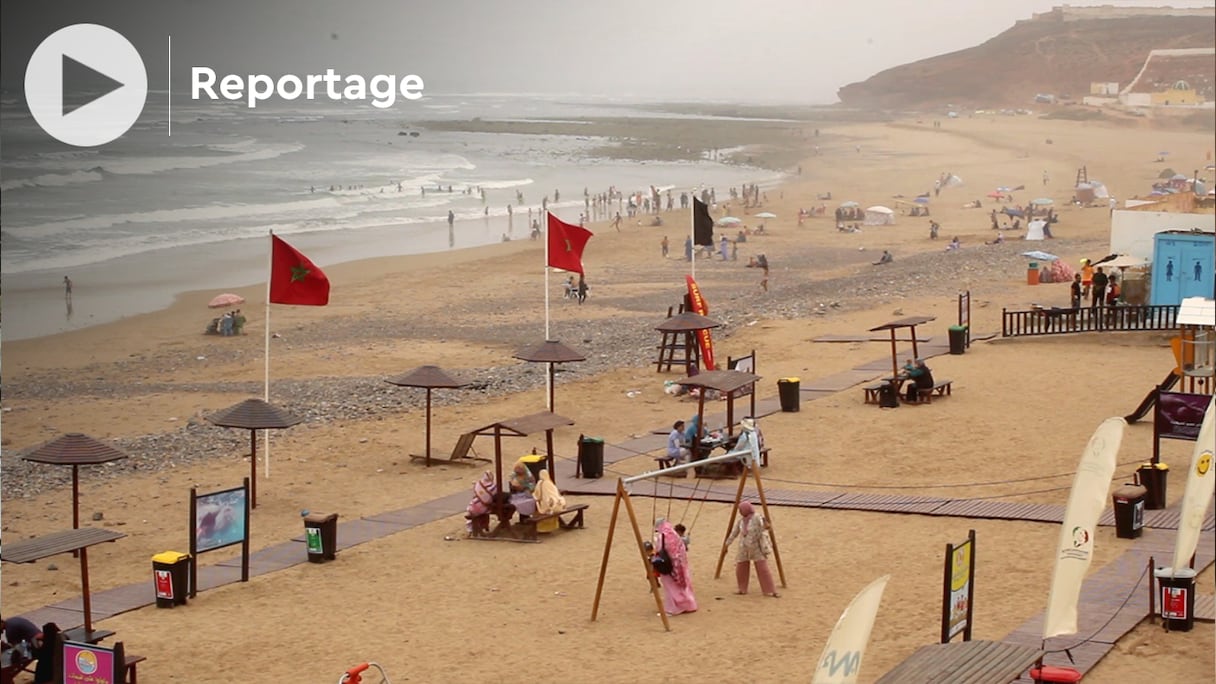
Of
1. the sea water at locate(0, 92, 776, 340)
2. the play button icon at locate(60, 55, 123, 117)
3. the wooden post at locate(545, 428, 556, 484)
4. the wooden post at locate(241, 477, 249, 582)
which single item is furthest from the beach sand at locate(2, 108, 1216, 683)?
the play button icon at locate(60, 55, 123, 117)

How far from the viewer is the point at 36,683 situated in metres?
11.9

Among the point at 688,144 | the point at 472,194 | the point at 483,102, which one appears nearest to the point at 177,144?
the point at 472,194

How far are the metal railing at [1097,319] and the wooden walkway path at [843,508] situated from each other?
27.7 feet

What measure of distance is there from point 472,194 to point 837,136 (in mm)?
55761

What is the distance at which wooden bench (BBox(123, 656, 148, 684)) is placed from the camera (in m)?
11.7

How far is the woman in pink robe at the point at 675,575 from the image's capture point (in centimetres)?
1366

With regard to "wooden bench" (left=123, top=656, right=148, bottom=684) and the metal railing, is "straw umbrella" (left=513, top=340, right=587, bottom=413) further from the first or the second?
"wooden bench" (left=123, top=656, right=148, bottom=684)

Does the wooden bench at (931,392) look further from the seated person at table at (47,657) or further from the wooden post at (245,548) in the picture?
the seated person at table at (47,657)

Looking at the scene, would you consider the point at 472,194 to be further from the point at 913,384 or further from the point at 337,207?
the point at 913,384

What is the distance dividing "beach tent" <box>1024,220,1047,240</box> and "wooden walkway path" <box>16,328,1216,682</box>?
29.4 m

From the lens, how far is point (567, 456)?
21031 mm

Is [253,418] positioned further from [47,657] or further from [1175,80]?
[1175,80]

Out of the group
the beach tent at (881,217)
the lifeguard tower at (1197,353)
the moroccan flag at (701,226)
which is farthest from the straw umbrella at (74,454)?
the beach tent at (881,217)

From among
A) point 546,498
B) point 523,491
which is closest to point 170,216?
point 523,491
